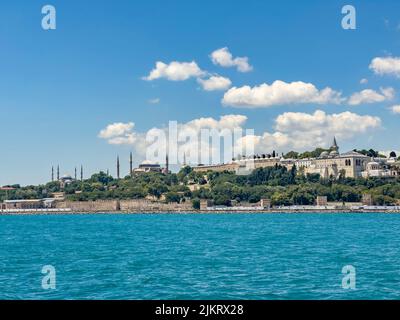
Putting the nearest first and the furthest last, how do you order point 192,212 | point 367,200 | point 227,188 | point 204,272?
1. point 204,272
2. point 367,200
3. point 192,212
4. point 227,188

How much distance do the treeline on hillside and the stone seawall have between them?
127 centimetres

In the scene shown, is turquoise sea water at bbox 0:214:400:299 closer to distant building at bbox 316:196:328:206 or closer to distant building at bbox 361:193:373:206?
distant building at bbox 361:193:373:206

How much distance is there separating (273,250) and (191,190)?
362ft

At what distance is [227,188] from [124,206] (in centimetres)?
2203

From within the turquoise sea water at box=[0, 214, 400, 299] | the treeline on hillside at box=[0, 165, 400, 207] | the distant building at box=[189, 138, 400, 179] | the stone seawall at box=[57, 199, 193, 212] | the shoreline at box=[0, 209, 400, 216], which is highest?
the distant building at box=[189, 138, 400, 179]

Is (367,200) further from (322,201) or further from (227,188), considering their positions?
(227,188)

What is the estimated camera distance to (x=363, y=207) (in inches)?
4301

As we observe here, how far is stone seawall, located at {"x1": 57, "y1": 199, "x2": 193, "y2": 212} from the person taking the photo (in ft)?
416

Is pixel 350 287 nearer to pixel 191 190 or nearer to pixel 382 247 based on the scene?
pixel 382 247

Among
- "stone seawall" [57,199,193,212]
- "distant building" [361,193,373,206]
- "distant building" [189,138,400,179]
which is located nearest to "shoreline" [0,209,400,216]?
"stone seawall" [57,199,193,212]

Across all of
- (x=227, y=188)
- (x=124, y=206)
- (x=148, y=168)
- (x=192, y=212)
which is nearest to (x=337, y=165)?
(x=227, y=188)

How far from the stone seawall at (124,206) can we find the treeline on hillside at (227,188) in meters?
1.27

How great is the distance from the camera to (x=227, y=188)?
126 meters
